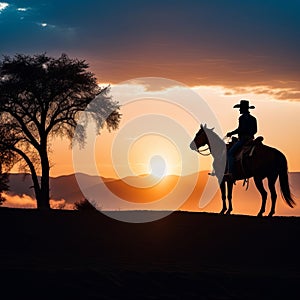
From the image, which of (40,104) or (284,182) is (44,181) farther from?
(284,182)

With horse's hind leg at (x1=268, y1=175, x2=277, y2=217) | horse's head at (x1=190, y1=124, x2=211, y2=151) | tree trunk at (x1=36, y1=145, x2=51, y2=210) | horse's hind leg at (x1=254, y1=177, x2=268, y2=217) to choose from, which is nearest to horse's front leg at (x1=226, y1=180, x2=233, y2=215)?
horse's hind leg at (x1=254, y1=177, x2=268, y2=217)

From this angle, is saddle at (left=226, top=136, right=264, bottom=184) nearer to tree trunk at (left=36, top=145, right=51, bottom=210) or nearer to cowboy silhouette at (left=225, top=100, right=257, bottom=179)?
cowboy silhouette at (left=225, top=100, right=257, bottom=179)

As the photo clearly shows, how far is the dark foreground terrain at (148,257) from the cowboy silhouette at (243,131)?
2468 mm

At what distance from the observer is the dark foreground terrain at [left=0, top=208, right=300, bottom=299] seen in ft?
48.3

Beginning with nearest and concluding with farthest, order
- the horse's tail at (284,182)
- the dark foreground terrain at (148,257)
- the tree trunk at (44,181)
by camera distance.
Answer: the dark foreground terrain at (148,257)
the horse's tail at (284,182)
the tree trunk at (44,181)

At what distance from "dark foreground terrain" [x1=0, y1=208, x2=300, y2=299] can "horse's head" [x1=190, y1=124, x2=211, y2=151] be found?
3436 mm

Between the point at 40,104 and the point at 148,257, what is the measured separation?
85.4ft

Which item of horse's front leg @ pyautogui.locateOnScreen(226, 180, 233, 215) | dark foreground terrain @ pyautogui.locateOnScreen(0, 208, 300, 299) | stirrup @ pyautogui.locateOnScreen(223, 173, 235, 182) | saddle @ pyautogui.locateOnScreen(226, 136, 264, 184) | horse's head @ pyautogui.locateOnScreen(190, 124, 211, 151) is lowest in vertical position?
dark foreground terrain @ pyautogui.locateOnScreen(0, 208, 300, 299)

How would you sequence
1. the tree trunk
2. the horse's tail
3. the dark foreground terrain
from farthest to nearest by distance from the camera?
Answer: 1. the tree trunk
2. the horse's tail
3. the dark foreground terrain

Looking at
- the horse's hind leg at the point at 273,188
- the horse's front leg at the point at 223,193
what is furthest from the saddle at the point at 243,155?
the horse's hind leg at the point at 273,188

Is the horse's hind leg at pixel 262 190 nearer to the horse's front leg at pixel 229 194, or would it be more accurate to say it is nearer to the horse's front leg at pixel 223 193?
the horse's front leg at pixel 229 194

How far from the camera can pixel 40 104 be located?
43.4m

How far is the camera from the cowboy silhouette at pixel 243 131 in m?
24.8

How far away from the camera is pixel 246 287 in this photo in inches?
631
